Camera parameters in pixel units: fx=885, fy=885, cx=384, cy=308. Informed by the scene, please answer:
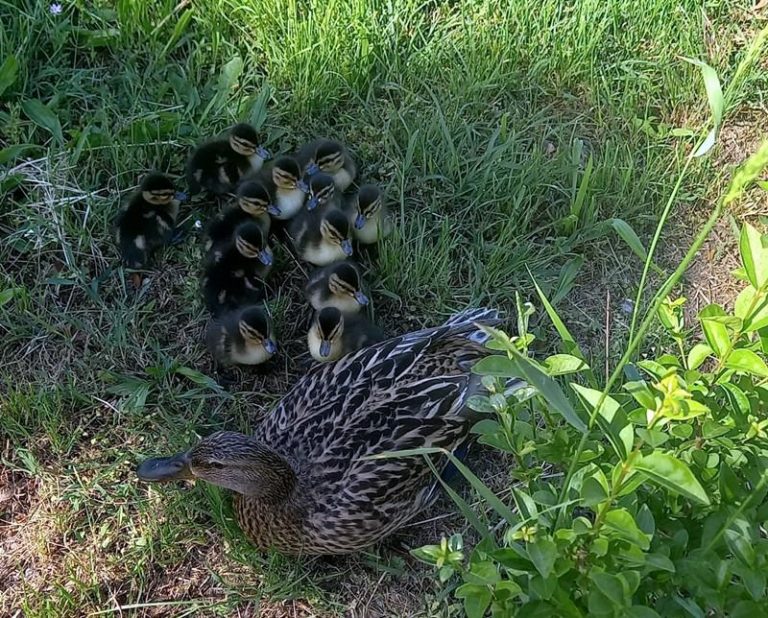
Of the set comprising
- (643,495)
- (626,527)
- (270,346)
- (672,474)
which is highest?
(672,474)

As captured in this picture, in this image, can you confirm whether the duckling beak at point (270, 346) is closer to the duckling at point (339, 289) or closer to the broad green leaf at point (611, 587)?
the duckling at point (339, 289)

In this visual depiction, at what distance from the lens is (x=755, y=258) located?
124cm

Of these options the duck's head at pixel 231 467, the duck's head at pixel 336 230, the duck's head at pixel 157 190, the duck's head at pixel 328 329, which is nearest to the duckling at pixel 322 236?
the duck's head at pixel 336 230

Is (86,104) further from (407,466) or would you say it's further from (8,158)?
(407,466)

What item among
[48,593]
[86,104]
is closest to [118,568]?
[48,593]

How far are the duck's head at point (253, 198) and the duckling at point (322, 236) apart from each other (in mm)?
106

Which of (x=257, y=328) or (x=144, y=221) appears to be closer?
(x=257, y=328)

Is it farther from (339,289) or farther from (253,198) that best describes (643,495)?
(253,198)

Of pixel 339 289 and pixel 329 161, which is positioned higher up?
pixel 329 161

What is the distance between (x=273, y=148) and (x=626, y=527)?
192cm

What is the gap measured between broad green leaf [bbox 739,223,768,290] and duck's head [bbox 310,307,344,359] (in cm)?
124

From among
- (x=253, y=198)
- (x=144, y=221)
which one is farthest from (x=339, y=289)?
(x=144, y=221)

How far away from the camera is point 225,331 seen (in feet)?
7.73

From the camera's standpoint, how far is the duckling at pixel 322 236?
2.45 m
